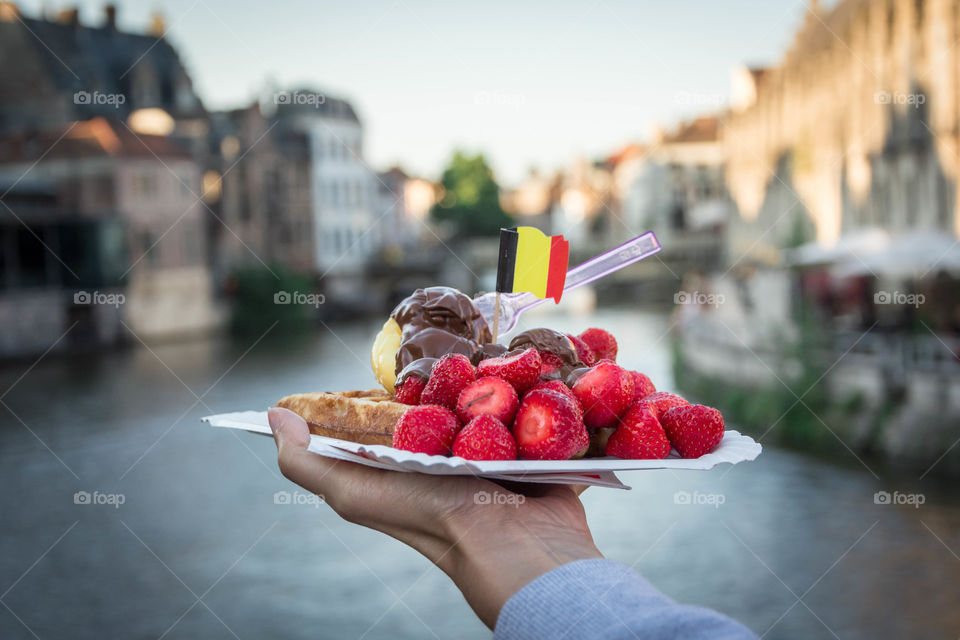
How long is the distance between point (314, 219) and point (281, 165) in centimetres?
360

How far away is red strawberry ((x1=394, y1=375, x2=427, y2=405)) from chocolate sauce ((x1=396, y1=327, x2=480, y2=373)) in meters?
0.12

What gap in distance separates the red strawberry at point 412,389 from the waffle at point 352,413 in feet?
0.11

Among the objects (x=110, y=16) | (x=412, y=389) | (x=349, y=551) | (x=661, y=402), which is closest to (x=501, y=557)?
(x=661, y=402)

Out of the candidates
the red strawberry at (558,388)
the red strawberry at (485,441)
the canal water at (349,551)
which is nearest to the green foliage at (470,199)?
the canal water at (349,551)

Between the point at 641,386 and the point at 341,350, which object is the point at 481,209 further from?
the point at 641,386

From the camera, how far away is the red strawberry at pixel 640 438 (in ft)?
7.91

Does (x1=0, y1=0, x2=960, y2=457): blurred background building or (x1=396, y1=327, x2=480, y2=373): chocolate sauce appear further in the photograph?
(x1=0, y1=0, x2=960, y2=457): blurred background building

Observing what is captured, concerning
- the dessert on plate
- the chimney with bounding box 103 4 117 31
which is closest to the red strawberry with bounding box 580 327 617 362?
the dessert on plate

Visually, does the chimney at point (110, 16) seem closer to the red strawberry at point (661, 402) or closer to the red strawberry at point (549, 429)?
the red strawberry at point (661, 402)

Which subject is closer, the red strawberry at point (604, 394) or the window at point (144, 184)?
the red strawberry at point (604, 394)

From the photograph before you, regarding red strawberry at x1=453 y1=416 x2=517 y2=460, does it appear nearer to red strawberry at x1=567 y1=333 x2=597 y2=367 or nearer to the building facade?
red strawberry at x1=567 y1=333 x2=597 y2=367

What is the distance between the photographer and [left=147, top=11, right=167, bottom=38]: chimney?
153ft

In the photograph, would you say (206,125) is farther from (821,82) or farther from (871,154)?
(871,154)

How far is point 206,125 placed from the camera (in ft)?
152
